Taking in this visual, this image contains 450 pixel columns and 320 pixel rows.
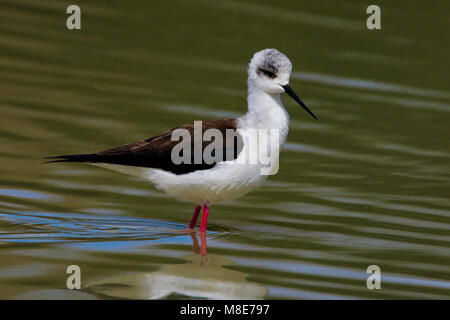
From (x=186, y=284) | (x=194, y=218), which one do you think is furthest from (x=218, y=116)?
(x=186, y=284)

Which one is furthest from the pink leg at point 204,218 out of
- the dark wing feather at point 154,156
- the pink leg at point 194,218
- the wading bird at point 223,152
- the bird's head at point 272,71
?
the bird's head at point 272,71

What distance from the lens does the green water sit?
8.70 meters

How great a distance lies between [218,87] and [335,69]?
6.70ft

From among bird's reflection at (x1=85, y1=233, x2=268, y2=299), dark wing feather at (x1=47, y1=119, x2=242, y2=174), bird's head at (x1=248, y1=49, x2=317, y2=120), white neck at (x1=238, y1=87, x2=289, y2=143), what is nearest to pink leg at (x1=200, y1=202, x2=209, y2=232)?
dark wing feather at (x1=47, y1=119, x2=242, y2=174)

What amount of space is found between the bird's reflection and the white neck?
1361 mm

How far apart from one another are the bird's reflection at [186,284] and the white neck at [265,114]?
136 centimetres

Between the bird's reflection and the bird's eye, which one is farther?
the bird's eye

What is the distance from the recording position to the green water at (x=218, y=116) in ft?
28.6

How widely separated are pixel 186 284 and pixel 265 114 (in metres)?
2.05

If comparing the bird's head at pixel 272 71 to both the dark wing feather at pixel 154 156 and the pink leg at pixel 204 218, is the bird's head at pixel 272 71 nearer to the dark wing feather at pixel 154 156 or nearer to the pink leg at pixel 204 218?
the dark wing feather at pixel 154 156

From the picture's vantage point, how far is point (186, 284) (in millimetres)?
8359

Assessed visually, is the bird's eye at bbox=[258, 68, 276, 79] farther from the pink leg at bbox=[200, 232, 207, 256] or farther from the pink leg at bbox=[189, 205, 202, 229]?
the pink leg at bbox=[200, 232, 207, 256]

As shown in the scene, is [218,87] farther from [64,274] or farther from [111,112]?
[64,274]
